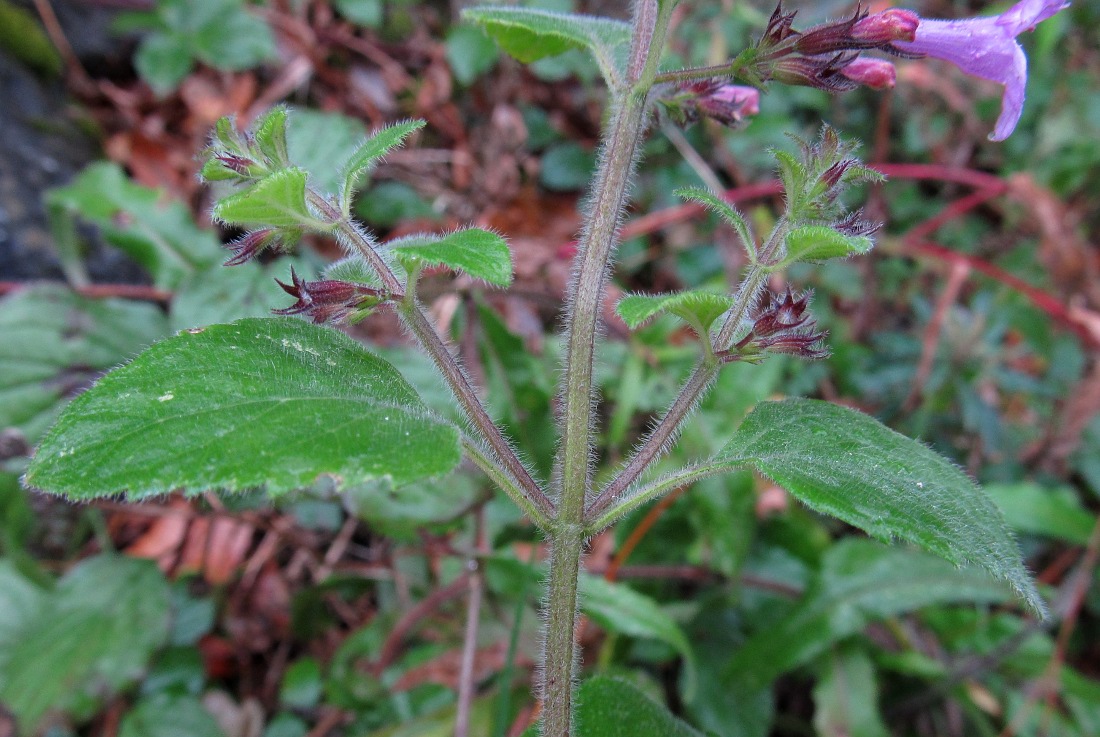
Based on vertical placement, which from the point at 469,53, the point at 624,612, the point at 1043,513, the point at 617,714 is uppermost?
the point at 469,53

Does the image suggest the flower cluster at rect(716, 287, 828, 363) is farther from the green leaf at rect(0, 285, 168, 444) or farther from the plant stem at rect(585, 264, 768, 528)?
the green leaf at rect(0, 285, 168, 444)

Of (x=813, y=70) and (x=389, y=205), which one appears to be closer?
(x=813, y=70)

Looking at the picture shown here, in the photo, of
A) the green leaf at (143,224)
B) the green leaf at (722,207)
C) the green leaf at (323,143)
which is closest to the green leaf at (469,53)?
the green leaf at (323,143)

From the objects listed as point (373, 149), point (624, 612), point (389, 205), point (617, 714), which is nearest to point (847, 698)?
point (624, 612)

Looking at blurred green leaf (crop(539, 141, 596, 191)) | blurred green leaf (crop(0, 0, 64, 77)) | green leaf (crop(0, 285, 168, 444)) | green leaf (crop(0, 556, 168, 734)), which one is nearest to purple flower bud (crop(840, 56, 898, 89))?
green leaf (crop(0, 285, 168, 444))

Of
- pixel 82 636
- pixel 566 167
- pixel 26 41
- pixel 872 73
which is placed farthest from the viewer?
pixel 566 167

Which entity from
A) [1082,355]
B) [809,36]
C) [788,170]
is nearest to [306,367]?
[788,170]

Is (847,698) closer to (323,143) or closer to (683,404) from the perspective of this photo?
(683,404)
